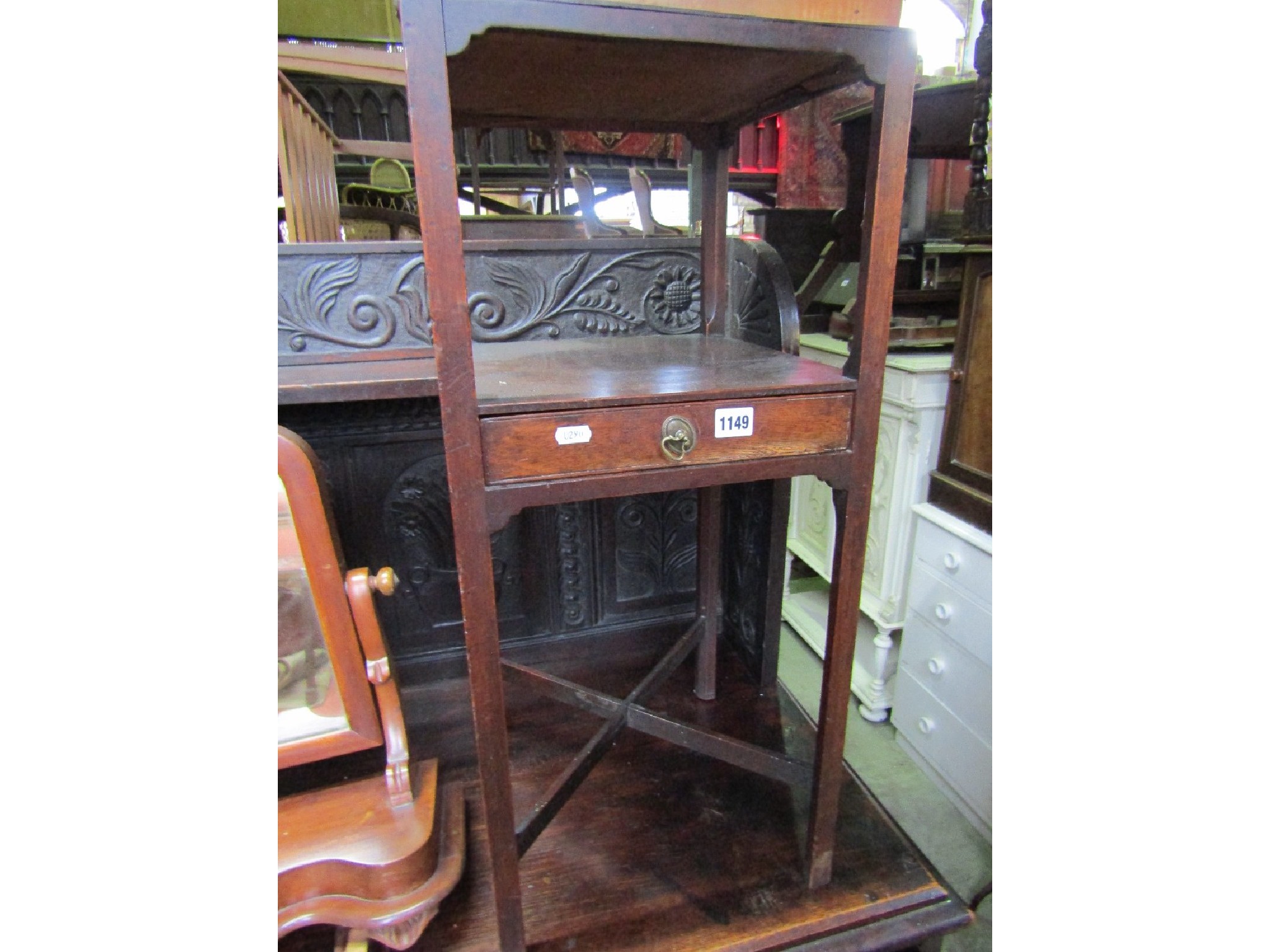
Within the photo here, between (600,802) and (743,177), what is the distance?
3.99 meters

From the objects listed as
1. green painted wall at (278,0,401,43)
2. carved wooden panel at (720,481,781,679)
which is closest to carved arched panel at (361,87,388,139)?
green painted wall at (278,0,401,43)

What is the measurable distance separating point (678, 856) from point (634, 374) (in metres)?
0.69

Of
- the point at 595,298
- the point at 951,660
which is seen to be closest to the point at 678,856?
the point at 951,660

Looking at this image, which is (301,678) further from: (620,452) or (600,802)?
(620,452)

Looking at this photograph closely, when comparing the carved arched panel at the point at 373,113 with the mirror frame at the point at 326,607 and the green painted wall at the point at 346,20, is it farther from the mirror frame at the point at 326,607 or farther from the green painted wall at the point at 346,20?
the mirror frame at the point at 326,607

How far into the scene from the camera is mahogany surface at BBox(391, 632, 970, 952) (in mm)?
847

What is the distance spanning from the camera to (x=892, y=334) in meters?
1.51

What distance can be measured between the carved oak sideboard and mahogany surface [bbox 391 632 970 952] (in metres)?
0.20

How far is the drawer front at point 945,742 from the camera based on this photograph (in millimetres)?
1367

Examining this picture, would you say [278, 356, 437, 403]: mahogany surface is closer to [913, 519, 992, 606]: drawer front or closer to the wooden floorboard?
the wooden floorboard

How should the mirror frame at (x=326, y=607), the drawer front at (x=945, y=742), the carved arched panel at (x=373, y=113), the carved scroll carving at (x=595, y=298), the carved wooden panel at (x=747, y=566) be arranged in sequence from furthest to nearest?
the carved arched panel at (x=373, y=113) → the drawer front at (x=945, y=742) → the carved wooden panel at (x=747, y=566) → the carved scroll carving at (x=595, y=298) → the mirror frame at (x=326, y=607)

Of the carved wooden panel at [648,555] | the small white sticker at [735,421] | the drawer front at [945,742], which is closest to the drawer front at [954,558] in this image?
the drawer front at [945,742]

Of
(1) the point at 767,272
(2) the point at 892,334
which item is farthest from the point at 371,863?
(2) the point at 892,334

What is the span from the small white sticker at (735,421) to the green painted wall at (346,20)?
10.7 ft
